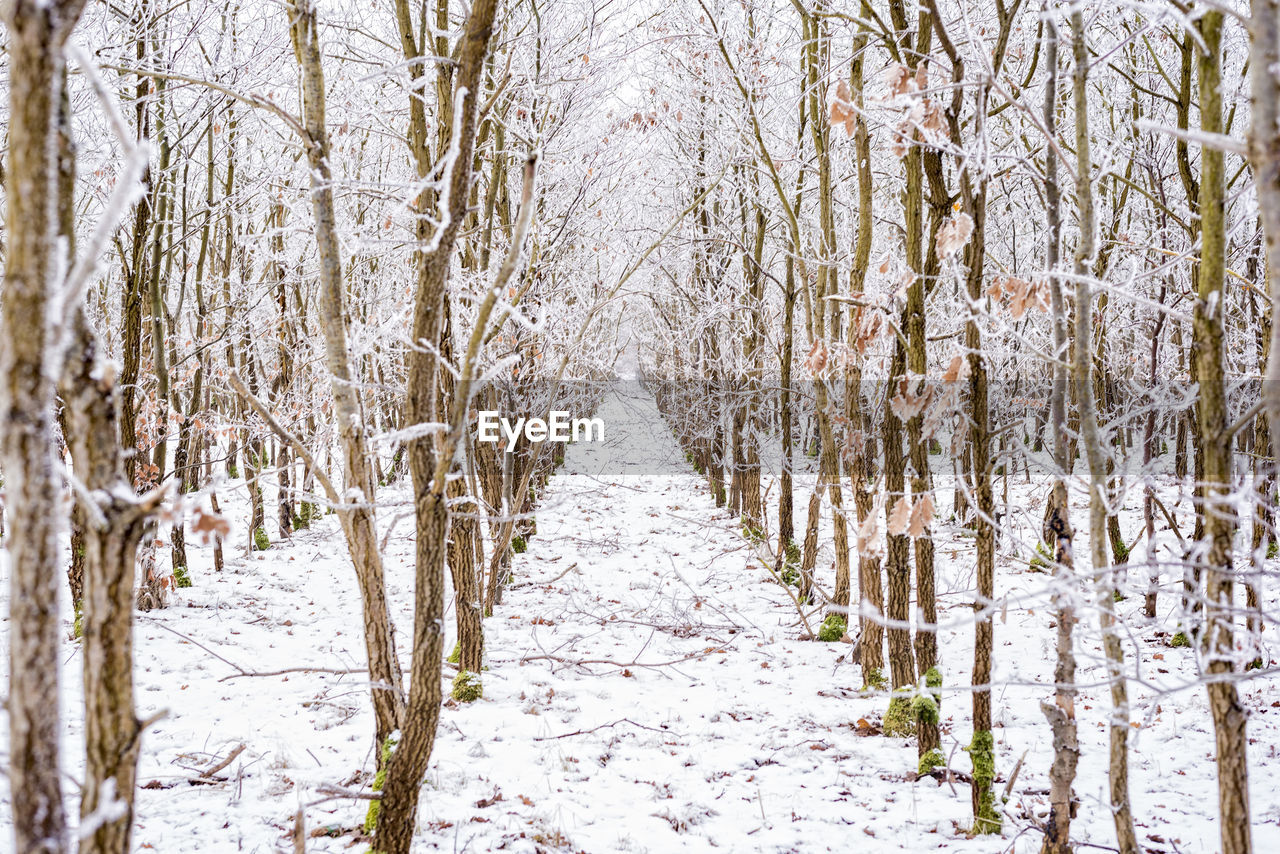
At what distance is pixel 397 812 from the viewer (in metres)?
2.86

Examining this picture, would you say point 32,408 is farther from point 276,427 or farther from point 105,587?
point 276,427

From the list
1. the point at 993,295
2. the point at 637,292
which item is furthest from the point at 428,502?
the point at 637,292

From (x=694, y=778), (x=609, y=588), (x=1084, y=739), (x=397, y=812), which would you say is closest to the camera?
(x=397, y=812)

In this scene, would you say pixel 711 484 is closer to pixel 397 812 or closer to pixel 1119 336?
pixel 1119 336

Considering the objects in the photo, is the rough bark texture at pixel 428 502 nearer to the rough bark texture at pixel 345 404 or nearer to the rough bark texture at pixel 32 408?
the rough bark texture at pixel 345 404

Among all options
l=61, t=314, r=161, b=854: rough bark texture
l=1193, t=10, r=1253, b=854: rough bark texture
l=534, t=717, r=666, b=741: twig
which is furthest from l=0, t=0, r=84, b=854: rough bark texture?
l=534, t=717, r=666, b=741: twig

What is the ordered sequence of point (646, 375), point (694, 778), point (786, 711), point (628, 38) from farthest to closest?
point (646, 375) < point (628, 38) < point (786, 711) < point (694, 778)

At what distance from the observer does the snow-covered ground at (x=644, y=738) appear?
3.70m

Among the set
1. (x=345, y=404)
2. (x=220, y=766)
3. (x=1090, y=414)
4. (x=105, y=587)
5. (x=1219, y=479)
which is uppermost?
(x=345, y=404)

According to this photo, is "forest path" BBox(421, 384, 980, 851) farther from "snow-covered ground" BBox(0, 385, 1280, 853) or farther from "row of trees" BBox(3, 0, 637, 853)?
"row of trees" BBox(3, 0, 637, 853)

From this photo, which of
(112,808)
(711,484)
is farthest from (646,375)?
(112,808)

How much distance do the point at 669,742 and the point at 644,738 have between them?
18 centimetres

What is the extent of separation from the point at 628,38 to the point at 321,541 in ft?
29.2

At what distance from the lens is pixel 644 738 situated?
501cm
